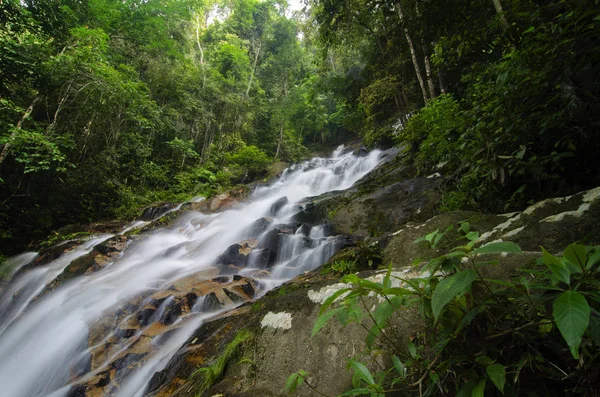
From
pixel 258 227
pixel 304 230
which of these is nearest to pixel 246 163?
pixel 258 227

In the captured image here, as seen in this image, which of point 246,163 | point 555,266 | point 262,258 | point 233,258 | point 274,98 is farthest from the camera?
point 274,98

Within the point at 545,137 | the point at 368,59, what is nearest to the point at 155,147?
the point at 368,59

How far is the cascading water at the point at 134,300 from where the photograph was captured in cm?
386

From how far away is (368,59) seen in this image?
441 inches

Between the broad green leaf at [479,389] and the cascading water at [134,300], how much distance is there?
3.55 meters

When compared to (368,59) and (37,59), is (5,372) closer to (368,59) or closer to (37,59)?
(37,59)

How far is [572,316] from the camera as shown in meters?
0.62

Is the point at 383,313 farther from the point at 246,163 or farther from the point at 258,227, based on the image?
the point at 246,163

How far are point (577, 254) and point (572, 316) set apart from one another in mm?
242

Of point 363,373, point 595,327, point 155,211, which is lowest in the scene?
point 363,373

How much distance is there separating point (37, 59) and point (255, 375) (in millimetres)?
10989

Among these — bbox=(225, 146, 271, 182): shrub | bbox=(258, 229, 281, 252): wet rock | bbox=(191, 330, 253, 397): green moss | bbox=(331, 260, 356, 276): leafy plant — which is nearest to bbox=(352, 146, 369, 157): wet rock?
bbox=(225, 146, 271, 182): shrub

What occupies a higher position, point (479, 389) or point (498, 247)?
point (498, 247)

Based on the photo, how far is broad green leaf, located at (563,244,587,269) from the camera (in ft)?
2.50
